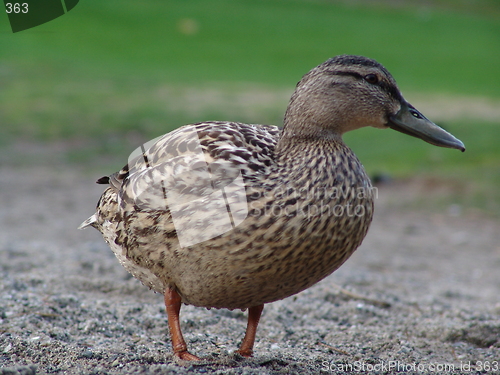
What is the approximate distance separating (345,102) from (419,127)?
0.42 m

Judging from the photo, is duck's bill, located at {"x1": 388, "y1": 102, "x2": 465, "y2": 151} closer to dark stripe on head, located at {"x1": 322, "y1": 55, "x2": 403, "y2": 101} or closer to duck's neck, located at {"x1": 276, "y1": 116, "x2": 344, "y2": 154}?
dark stripe on head, located at {"x1": 322, "y1": 55, "x2": 403, "y2": 101}

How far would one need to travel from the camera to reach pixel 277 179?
319cm

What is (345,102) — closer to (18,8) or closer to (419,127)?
(419,127)

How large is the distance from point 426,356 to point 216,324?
55.4 inches

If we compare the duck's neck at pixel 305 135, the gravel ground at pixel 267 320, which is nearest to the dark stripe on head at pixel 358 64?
the duck's neck at pixel 305 135

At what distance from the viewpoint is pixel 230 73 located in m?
20.0

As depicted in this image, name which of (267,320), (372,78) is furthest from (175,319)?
(372,78)

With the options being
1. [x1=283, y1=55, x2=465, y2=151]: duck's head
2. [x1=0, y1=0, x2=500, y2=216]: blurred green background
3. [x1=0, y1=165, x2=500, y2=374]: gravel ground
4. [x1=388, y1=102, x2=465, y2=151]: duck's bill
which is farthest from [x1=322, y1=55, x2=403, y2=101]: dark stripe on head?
[x1=0, y1=0, x2=500, y2=216]: blurred green background

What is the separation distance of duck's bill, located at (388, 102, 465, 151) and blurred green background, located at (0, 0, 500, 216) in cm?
272

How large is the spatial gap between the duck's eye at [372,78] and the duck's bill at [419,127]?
0.70 ft

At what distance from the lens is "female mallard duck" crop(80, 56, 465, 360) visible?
10.1 ft

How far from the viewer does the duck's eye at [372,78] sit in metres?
3.43

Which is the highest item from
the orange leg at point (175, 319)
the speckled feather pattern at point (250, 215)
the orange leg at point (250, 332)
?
the speckled feather pattern at point (250, 215)

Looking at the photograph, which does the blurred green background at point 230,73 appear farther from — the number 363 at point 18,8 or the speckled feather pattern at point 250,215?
the speckled feather pattern at point 250,215
